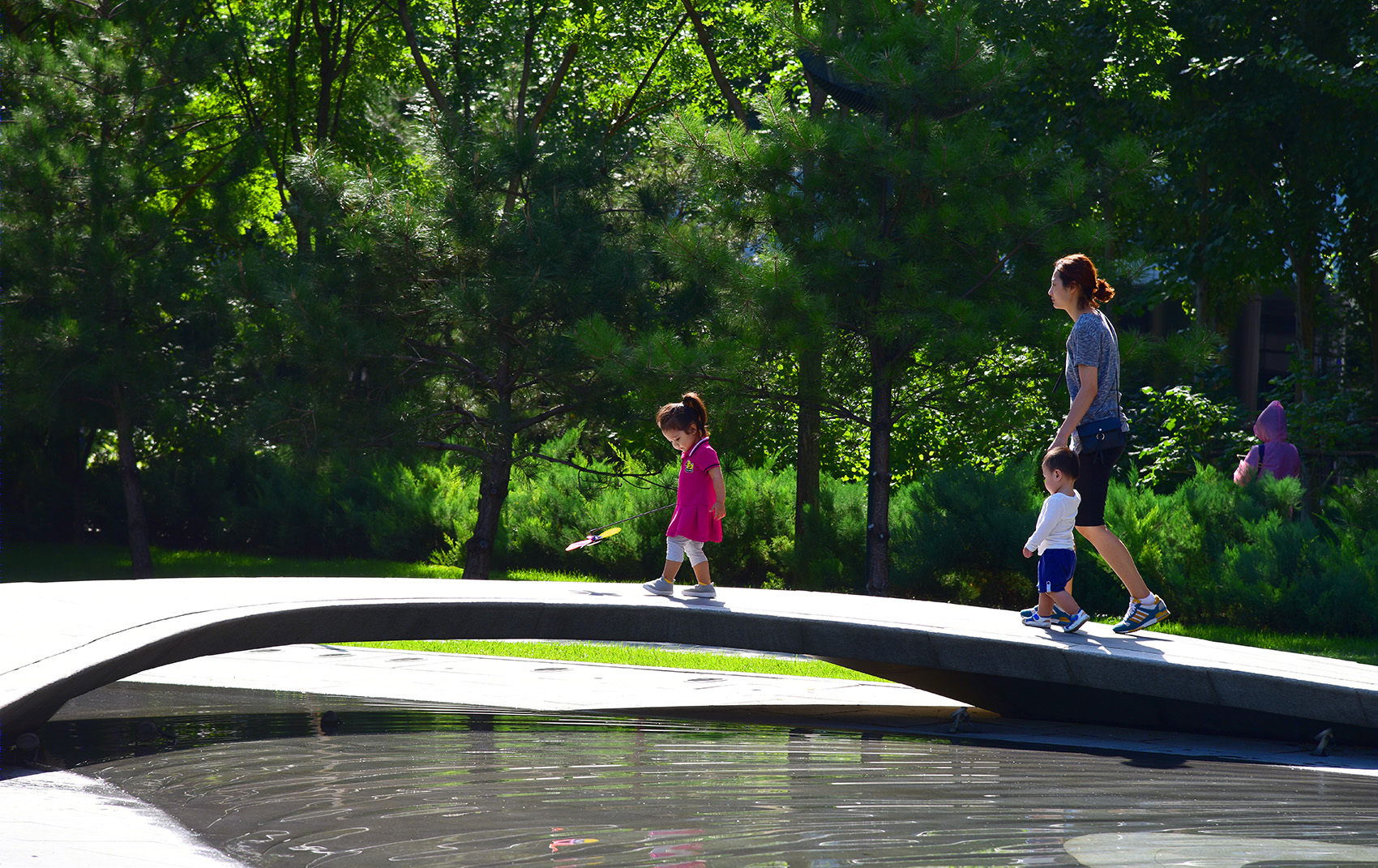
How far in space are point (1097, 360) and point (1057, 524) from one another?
0.88 m

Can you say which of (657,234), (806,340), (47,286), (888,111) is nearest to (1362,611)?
(806,340)

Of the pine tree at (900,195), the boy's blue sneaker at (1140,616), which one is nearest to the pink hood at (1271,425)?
the pine tree at (900,195)

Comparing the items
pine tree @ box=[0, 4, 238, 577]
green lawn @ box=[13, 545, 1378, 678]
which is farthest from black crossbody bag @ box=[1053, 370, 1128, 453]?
pine tree @ box=[0, 4, 238, 577]

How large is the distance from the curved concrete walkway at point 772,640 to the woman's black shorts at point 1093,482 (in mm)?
649

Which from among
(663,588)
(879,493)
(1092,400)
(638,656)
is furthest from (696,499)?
(879,493)

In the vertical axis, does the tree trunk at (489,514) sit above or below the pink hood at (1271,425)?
below

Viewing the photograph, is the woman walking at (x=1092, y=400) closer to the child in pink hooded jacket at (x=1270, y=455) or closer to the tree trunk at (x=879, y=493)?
the tree trunk at (x=879, y=493)

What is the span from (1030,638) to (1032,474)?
26.0ft

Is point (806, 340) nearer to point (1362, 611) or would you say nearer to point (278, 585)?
point (278, 585)

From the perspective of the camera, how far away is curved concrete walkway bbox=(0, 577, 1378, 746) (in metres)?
5.65

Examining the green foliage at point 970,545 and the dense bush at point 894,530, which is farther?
the green foliage at point 970,545

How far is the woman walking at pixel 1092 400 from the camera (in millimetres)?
6160

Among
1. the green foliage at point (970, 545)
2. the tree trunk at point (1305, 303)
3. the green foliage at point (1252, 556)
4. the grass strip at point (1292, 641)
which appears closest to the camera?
the grass strip at point (1292, 641)

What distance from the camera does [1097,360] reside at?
20.2 feet
